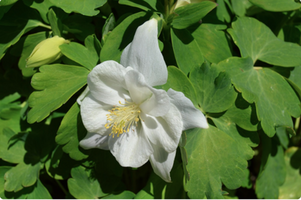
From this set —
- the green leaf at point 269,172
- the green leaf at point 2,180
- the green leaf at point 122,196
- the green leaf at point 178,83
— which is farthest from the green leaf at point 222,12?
the green leaf at point 2,180

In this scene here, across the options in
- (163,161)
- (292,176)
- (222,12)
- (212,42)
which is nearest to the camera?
(163,161)

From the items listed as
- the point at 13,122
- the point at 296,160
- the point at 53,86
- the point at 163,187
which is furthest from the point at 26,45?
the point at 296,160

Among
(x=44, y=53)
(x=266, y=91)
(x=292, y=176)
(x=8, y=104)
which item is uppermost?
(x=44, y=53)

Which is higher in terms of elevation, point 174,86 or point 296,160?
point 174,86

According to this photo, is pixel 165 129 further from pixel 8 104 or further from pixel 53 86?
pixel 8 104

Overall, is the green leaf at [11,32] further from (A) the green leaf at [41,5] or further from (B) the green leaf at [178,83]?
(B) the green leaf at [178,83]
